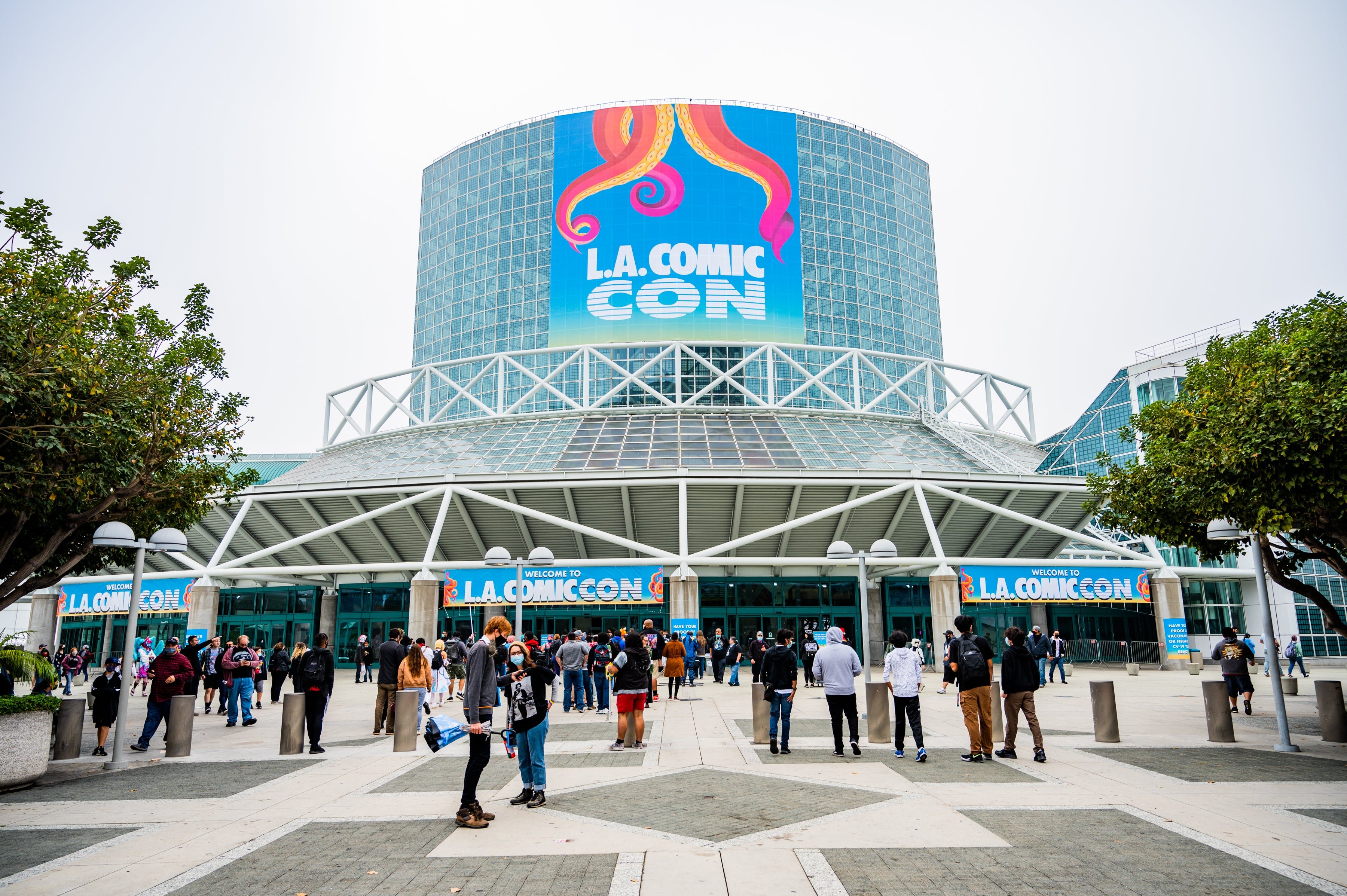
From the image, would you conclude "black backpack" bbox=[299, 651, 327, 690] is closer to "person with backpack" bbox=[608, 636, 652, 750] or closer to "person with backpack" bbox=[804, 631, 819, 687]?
"person with backpack" bbox=[608, 636, 652, 750]

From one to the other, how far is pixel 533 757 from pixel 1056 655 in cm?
2340

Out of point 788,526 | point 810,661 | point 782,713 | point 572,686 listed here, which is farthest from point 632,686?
point 788,526

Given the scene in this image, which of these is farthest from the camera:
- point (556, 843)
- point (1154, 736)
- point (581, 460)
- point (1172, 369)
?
point (1172, 369)

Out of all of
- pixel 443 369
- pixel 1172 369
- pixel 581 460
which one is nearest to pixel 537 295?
pixel 443 369

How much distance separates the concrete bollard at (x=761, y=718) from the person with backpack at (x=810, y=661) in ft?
35.5

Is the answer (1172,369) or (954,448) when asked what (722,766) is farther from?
(1172,369)

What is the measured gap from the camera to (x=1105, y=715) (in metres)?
13.4

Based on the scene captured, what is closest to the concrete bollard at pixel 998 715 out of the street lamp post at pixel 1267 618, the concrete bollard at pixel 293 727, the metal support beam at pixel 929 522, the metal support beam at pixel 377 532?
the street lamp post at pixel 1267 618

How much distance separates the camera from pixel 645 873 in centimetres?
643

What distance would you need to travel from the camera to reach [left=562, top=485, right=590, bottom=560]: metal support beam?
34.3 meters

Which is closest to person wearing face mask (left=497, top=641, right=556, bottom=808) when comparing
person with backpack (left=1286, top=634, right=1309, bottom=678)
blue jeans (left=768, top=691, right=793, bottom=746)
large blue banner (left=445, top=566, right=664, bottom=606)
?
blue jeans (left=768, top=691, right=793, bottom=746)

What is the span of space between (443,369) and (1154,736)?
61876mm

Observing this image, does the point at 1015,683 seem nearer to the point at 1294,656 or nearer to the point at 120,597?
the point at 1294,656

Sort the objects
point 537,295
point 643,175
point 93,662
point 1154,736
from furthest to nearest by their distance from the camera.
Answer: point 537,295
point 643,175
point 93,662
point 1154,736
